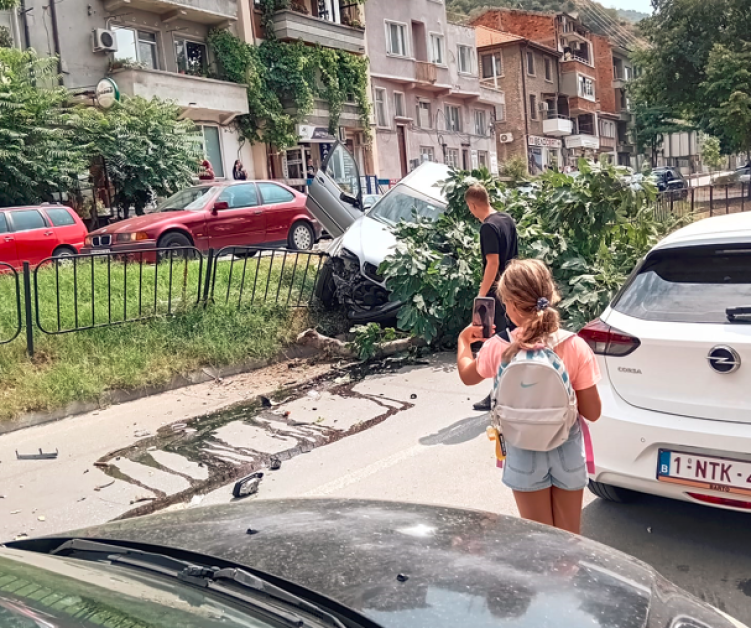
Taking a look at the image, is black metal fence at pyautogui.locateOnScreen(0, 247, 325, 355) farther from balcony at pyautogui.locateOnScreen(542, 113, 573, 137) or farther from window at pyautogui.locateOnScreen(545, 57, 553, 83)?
window at pyautogui.locateOnScreen(545, 57, 553, 83)

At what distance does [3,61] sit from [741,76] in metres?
23.5

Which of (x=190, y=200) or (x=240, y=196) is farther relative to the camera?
(x=240, y=196)

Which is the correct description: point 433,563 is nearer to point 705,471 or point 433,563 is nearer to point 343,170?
point 705,471

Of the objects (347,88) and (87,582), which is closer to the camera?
(87,582)

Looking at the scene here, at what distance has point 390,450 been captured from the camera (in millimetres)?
5758

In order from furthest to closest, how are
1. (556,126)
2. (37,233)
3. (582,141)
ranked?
1. (582,141)
2. (556,126)
3. (37,233)

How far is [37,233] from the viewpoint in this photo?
1395cm

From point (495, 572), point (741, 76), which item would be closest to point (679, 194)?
point (741, 76)

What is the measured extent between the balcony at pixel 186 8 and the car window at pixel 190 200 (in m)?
12.6

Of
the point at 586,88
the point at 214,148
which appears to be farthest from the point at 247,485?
the point at 586,88

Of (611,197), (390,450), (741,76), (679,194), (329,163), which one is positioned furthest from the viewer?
(741,76)

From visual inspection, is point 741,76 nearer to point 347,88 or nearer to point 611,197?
point 347,88

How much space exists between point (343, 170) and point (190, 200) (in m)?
5.34

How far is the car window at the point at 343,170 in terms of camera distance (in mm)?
10125
